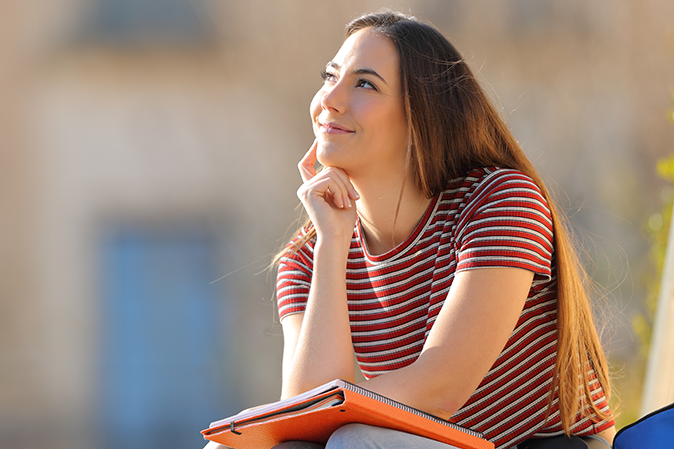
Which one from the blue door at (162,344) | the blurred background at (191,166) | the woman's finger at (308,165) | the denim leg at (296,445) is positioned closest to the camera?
the denim leg at (296,445)

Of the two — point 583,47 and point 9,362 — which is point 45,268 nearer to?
point 9,362

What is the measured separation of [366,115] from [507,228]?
0.50m

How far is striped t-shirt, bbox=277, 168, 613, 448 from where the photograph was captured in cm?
156

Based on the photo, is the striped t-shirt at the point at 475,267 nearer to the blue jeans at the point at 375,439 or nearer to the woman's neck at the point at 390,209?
the woman's neck at the point at 390,209

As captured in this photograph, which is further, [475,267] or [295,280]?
[295,280]

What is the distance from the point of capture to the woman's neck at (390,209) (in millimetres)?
1853

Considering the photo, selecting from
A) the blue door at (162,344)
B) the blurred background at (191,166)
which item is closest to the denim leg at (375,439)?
the blurred background at (191,166)

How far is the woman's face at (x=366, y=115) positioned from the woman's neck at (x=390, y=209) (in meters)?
0.05

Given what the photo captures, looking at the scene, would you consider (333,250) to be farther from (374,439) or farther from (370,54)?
(374,439)

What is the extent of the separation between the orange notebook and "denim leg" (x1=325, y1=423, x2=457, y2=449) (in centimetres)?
2

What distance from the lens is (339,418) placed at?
1.18 metres

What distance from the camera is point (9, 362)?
12.8ft

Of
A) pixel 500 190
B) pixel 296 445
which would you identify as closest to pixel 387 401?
pixel 296 445

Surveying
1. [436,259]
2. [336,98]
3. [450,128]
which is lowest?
[436,259]
